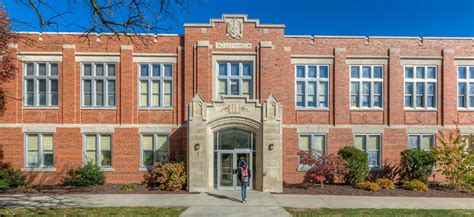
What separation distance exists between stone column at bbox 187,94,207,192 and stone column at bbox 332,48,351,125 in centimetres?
795

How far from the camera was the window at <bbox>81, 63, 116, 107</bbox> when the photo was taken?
18312 millimetres

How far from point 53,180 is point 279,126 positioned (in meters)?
13.1

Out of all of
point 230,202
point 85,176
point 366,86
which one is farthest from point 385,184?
point 85,176

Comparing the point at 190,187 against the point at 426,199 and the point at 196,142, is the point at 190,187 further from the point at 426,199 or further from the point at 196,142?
the point at 426,199

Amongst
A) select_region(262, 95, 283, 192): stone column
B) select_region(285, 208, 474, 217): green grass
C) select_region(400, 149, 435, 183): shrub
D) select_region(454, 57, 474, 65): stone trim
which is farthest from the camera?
select_region(454, 57, 474, 65): stone trim

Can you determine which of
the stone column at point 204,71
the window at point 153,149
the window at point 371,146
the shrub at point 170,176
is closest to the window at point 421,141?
the window at point 371,146

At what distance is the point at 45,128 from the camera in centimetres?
1797

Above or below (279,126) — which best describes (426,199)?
below

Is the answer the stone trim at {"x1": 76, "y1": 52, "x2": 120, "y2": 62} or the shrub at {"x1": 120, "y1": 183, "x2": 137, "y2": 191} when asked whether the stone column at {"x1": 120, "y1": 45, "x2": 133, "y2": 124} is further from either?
the shrub at {"x1": 120, "y1": 183, "x2": 137, "y2": 191}

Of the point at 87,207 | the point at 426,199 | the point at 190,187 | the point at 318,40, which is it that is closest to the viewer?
the point at 87,207

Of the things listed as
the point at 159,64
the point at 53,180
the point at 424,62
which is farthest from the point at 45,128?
the point at 424,62

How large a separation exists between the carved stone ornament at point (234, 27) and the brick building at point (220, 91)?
0.19 ft

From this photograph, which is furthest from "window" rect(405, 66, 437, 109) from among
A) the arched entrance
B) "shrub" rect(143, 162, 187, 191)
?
"shrub" rect(143, 162, 187, 191)

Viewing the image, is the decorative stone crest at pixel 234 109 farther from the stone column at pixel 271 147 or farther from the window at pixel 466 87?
the window at pixel 466 87
